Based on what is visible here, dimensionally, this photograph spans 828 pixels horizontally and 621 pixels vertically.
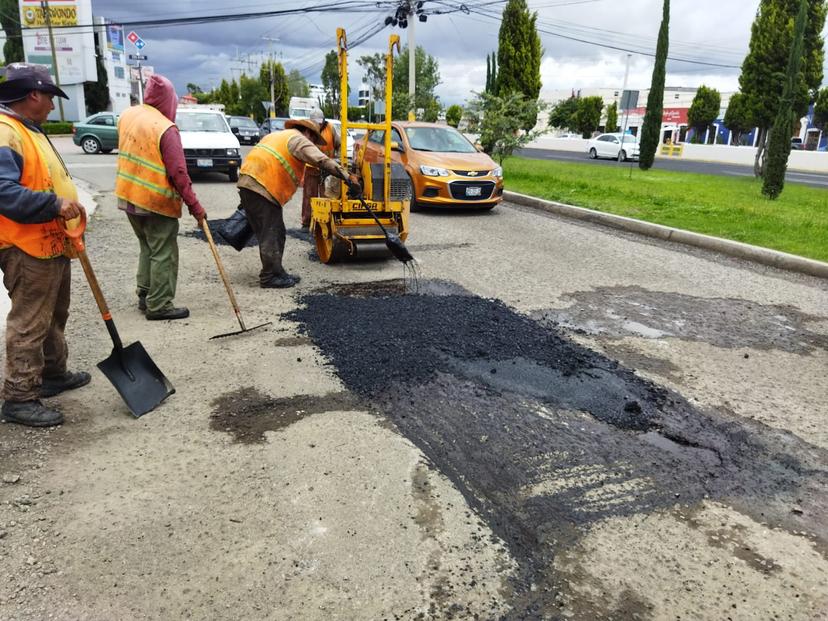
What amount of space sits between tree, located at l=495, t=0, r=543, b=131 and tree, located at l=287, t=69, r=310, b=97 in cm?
5887

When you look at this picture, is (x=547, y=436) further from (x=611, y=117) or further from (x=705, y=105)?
(x=705, y=105)

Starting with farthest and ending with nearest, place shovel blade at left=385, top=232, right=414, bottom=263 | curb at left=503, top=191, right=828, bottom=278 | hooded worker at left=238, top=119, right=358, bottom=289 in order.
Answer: curb at left=503, top=191, right=828, bottom=278 → shovel blade at left=385, top=232, right=414, bottom=263 → hooded worker at left=238, top=119, right=358, bottom=289

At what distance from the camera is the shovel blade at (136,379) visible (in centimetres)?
371

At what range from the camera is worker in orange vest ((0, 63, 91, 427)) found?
3.28m

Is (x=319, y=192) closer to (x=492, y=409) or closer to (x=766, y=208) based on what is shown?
(x=492, y=409)

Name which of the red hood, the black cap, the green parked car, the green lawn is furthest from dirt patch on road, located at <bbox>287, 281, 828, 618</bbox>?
the green parked car

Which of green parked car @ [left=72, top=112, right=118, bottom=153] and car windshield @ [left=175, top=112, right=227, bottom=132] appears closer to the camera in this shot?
car windshield @ [left=175, top=112, right=227, bottom=132]

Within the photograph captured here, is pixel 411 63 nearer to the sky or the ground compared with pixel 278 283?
nearer to the sky

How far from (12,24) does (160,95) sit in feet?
192

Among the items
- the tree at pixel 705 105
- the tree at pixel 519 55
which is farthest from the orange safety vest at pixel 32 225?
the tree at pixel 705 105

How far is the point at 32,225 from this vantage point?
341 centimetres

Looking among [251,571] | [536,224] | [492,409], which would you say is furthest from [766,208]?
[251,571]

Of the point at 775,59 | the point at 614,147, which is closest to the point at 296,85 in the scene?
the point at 614,147

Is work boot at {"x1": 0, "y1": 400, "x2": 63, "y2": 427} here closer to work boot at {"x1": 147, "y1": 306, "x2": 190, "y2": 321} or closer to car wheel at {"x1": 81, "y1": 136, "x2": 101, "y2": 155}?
work boot at {"x1": 147, "y1": 306, "x2": 190, "y2": 321}
